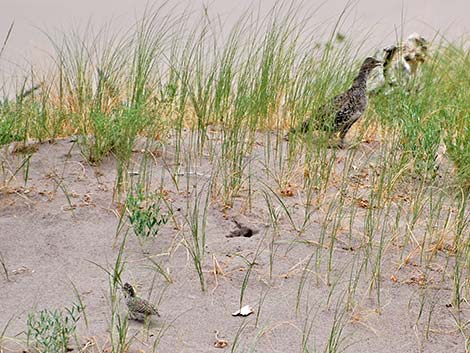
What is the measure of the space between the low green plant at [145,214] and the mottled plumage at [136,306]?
57cm

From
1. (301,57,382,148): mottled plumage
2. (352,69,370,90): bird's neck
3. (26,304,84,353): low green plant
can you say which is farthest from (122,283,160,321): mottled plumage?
(352,69,370,90): bird's neck

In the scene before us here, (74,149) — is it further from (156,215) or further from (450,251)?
(450,251)

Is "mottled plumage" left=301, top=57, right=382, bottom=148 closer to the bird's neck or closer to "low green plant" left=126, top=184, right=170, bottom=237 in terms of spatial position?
the bird's neck

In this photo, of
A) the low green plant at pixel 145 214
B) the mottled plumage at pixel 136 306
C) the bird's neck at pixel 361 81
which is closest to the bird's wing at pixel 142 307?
the mottled plumage at pixel 136 306

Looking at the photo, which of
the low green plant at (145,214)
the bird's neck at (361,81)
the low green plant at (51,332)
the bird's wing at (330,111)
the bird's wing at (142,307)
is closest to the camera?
the low green plant at (51,332)

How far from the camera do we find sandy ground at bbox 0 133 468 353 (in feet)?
9.75

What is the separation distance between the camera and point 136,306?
9.71ft

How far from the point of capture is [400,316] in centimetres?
314

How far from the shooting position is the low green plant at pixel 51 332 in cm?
272

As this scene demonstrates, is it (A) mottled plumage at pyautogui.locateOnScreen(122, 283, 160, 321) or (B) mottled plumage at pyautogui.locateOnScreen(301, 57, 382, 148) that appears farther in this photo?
(B) mottled plumage at pyautogui.locateOnScreen(301, 57, 382, 148)

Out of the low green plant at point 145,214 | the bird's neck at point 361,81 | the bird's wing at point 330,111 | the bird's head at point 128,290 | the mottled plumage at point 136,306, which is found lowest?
the mottled plumage at point 136,306

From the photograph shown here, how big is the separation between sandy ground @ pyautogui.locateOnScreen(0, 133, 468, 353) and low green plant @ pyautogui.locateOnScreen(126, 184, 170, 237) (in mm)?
54

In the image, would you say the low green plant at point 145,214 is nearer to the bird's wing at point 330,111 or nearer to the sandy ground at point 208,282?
the sandy ground at point 208,282

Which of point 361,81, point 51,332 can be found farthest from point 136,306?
point 361,81
